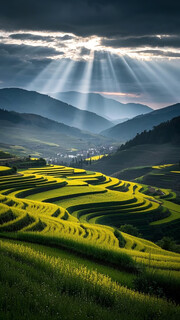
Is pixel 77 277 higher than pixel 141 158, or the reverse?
pixel 141 158

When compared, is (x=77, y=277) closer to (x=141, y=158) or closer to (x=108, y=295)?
(x=108, y=295)

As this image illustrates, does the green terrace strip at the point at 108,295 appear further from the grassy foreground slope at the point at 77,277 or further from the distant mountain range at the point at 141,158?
the distant mountain range at the point at 141,158

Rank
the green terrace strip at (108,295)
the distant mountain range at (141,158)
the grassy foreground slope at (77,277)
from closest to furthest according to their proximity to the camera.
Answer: the grassy foreground slope at (77,277) < the green terrace strip at (108,295) < the distant mountain range at (141,158)

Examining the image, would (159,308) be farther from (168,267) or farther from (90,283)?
(168,267)

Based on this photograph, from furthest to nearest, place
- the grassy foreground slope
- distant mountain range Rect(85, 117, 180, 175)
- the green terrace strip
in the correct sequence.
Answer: distant mountain range Rect(85, 117, 180, 175) < the green terrace strip < the grassy foreground slope

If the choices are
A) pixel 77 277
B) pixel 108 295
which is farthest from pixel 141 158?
pixel 108 295

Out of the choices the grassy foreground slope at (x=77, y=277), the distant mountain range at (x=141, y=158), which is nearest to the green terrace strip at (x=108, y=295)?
the grassy foreground slope at (x=77, y=277)

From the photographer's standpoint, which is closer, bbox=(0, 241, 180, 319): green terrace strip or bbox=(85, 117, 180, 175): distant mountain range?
bbox=(0, 241, 180, 319): green terrace strip

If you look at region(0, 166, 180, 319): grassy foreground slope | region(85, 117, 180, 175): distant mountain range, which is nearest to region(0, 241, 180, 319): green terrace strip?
region(0, 166, 180, 319): grassy foreground slope

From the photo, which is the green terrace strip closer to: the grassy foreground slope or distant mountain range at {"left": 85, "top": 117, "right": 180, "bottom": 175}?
the grassy foreground slope

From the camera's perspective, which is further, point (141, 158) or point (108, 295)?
point (141, 158)

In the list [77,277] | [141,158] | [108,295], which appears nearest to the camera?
[108,295]

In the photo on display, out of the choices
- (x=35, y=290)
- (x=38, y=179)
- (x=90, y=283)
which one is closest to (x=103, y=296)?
(x=90, y=283)
